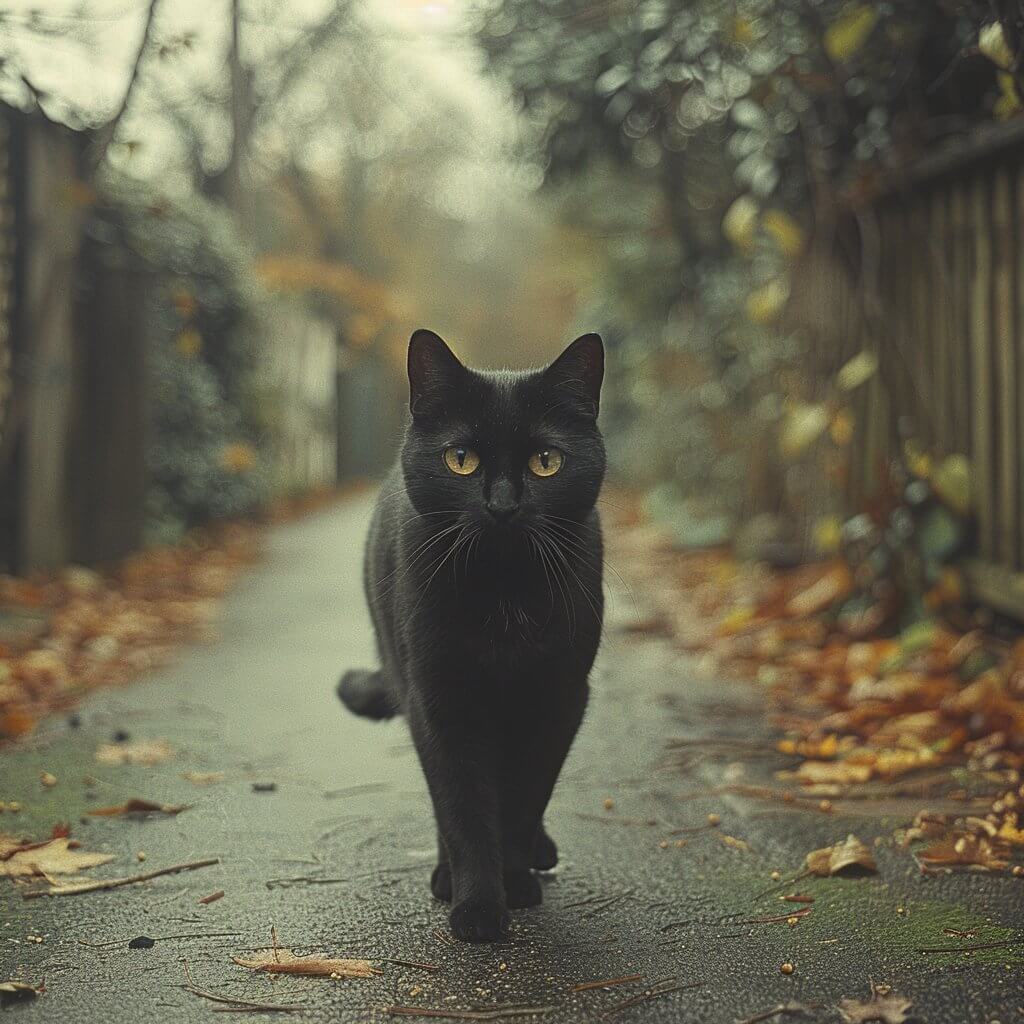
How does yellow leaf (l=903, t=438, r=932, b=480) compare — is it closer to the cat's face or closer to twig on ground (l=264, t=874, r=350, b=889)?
the cat's face

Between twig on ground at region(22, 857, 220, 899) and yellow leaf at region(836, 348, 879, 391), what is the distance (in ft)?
11.1

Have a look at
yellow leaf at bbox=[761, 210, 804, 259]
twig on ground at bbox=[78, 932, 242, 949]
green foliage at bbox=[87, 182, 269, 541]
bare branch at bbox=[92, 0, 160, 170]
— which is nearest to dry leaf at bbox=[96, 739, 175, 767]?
twig on ground at bbox=[78, 932, 242, 949]

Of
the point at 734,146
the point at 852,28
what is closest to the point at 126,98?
the point at 734,146

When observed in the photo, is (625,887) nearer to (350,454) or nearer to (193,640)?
(193,640)

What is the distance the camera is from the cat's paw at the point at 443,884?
2555 millimetres

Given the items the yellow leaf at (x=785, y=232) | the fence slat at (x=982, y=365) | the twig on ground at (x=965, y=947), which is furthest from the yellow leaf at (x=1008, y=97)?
the twig on ground at (x=965, y=947)

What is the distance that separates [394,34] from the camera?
235 inches

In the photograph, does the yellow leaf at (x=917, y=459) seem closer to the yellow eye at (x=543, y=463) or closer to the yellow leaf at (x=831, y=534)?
the yellow leaf at (x=831, y=534)

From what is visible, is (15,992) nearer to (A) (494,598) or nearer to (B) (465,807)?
(B) (465,807)

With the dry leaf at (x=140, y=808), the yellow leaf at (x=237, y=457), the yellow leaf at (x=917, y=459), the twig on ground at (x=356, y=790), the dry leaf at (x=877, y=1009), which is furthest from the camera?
the yellow leaf at (x=237, y=457)

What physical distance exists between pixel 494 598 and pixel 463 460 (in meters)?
Result: 0.29

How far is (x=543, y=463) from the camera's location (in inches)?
95.9

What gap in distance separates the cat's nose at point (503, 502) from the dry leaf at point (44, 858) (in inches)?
49.3

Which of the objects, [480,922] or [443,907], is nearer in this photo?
[480,922]
